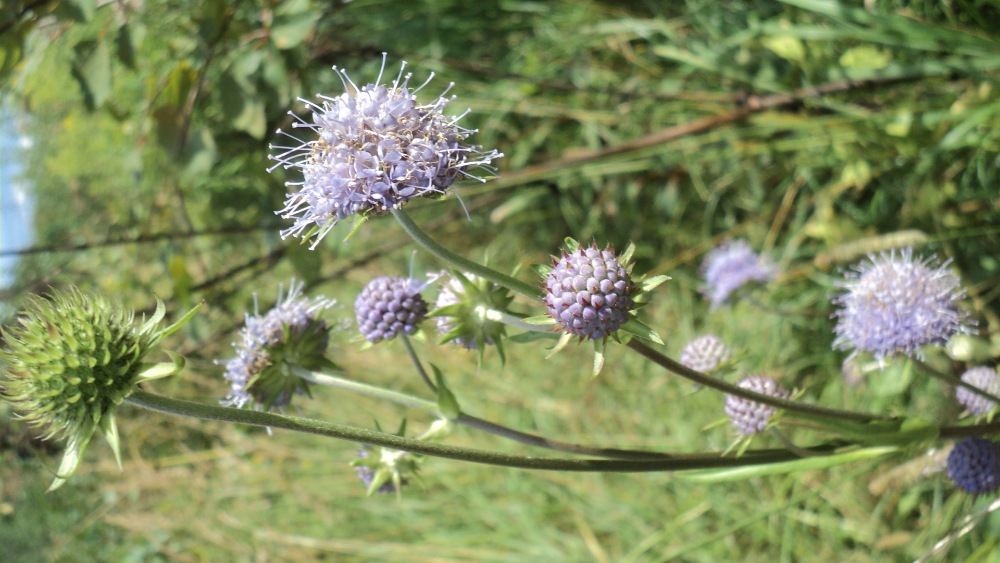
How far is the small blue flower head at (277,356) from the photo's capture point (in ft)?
5.15

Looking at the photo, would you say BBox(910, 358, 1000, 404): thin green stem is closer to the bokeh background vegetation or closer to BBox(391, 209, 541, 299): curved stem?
the bokeh background vegetation

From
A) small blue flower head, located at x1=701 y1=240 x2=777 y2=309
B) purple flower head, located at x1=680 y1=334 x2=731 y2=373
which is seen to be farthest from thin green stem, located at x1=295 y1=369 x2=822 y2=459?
small blue flower head, located at x1=701 y1=240 x2=777 y2=309

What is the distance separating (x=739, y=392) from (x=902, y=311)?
0.47 metres

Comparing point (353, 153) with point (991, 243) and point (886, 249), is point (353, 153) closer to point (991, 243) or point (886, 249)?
point (886, 249)

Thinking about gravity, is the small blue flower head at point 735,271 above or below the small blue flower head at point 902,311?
below

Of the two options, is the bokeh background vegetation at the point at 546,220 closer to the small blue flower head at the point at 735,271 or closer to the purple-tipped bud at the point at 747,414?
the small blue flower head at the point at 735,271

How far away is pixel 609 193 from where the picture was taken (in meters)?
3.39

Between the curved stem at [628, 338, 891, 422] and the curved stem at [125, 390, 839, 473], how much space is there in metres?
0.15

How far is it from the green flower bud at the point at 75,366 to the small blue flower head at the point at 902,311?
1.29 m

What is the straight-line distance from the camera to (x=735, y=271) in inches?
107

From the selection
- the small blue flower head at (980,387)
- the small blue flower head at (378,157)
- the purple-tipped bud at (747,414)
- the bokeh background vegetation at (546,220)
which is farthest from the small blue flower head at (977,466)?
the small blue flower head at (378,157)

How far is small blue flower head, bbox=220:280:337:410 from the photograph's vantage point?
1.57 metres

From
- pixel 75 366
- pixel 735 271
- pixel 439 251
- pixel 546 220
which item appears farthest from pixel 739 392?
pixel 546 220

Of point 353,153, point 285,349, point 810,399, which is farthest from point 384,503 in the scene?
point 353,153
